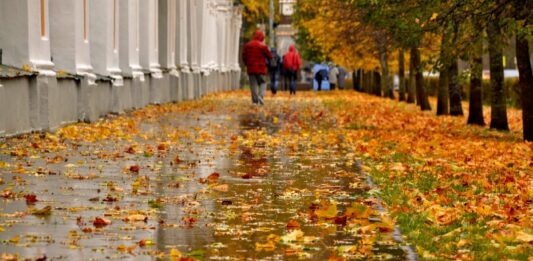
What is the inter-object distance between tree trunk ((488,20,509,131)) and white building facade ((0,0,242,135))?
6.84 m

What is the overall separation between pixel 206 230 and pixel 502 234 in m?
1.93

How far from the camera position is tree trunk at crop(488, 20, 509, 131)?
909 inches

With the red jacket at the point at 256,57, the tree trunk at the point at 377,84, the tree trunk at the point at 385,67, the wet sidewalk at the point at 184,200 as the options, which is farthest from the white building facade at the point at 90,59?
the tree trunk at the point at 377,84

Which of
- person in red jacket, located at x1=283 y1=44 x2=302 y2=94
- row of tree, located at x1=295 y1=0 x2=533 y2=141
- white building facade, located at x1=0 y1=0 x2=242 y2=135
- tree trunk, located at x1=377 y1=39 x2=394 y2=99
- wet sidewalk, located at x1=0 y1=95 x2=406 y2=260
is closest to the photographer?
wet sidewalk, located at x1=0 y1=95 x2=406 y2=260

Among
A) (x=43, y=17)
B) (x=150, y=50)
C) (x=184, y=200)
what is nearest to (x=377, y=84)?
(x=150, y=50)

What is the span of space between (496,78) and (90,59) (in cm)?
771

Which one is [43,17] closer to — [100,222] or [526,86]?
[526,86]

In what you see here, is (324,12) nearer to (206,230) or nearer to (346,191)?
(346,191)

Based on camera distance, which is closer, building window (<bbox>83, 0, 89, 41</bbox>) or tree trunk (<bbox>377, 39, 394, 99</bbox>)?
building window (<bbox>83, 0, 89, 41</bbox>)

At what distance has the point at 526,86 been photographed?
22891mm

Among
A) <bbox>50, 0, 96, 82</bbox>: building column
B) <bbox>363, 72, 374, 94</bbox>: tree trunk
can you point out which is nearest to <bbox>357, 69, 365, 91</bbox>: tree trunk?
<bbox>363, 72, 374, 94</bbox>: tree trunk

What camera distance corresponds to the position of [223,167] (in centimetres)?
1459

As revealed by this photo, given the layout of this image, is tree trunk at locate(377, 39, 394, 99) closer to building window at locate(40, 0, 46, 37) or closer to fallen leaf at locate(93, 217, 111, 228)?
building window at locate(40, 0, 46, 37)

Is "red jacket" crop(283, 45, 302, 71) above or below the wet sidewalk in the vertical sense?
above
